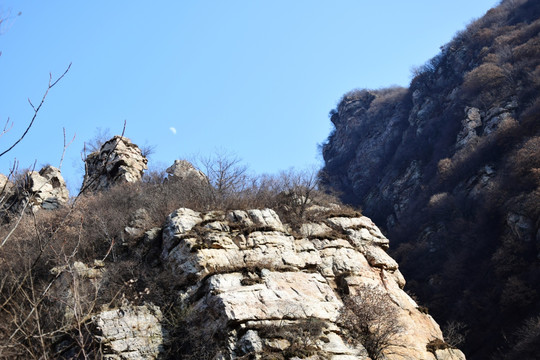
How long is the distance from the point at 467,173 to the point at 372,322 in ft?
103

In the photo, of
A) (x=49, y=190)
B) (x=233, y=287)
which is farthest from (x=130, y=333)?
(x=49, y=190)

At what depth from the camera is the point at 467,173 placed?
42.5 metres

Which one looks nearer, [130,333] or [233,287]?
[130,333]

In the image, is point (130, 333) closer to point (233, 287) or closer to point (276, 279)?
point (233, 287)

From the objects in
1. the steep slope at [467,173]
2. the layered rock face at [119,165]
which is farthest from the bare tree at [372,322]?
the layered rock face at [119,165]

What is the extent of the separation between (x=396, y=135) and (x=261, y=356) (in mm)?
56935

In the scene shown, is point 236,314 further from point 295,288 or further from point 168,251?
point 168,251

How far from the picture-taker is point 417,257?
38.8 metres

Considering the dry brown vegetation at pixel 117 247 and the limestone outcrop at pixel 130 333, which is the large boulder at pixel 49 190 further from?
the limestone outcrop at pixel 130 333

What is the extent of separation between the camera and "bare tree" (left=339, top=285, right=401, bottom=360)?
1430cm

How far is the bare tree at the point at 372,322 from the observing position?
14.3m

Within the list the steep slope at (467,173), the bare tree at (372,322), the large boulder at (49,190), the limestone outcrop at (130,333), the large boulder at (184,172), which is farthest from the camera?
the steep slope at (467,173)

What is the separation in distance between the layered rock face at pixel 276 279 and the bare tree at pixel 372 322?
0.29 m

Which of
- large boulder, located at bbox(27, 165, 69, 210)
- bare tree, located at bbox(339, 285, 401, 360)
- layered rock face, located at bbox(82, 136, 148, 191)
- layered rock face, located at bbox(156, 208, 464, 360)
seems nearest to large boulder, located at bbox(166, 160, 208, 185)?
layered rock face, located at bbox(82, 136, 148, 191)
